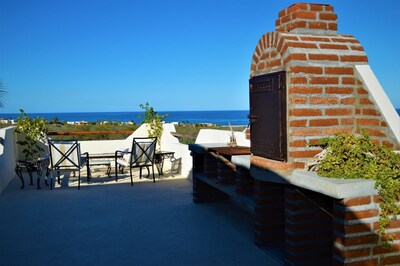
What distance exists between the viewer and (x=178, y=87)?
174ft

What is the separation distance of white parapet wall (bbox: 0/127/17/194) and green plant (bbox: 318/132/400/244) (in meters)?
5.82

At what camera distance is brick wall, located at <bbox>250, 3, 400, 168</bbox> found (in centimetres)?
290

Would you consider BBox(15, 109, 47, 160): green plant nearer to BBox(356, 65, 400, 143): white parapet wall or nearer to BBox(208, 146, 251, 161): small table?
BBox(208, 146, 251, 161): small table

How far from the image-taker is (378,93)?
303 centimetres

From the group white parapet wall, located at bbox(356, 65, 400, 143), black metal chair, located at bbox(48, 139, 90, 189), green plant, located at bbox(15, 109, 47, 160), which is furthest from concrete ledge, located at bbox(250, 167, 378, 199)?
green plant, located at bbox(15, 109, 47, 160)

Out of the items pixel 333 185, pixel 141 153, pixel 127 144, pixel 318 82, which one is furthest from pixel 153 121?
pixel 333 185

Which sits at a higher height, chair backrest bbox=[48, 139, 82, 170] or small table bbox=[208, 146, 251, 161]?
small table bbox=[208, 146, 251, 161]

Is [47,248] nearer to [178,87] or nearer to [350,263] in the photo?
[350,263]

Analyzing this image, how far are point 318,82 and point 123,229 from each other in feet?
8.78

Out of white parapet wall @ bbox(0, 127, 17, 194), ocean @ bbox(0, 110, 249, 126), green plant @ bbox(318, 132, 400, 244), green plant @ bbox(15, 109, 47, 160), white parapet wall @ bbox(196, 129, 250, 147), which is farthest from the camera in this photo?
ocean @ bbox(0, 110, 249, 126)

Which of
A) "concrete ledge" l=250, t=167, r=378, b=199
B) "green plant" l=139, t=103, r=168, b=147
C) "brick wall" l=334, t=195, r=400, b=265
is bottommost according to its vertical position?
"brick wall" l=334, t=195, r=400, b=265

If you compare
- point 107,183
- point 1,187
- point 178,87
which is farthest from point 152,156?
point 178,87

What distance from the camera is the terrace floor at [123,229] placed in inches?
137

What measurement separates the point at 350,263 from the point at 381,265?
28 cm
